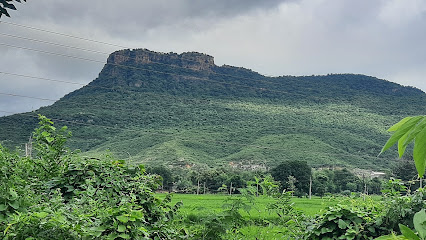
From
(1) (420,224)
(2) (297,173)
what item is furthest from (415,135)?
(2) (297,173)

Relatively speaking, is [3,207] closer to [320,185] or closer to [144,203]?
[144,203]

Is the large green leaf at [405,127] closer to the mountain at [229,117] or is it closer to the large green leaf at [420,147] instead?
the large green leaf at [420,147]

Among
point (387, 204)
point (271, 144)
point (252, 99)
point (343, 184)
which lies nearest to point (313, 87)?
point (252, 99)

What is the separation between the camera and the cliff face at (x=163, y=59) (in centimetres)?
9675

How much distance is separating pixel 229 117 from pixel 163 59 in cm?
4039

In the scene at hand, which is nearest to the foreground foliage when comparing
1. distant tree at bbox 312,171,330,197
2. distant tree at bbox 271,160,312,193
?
distant tree at bbox 271,160,312,193

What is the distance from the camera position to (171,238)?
3.55 metres

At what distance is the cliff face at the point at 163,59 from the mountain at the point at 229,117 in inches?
47.6

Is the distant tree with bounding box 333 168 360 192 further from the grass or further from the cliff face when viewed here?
the cliff face

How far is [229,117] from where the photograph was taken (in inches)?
2640

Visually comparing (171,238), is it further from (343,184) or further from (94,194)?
(343,184)

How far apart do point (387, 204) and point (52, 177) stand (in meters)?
3.33

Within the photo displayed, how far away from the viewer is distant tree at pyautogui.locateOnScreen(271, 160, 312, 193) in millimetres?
36403

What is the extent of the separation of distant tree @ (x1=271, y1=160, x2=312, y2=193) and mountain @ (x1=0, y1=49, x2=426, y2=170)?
1012 cm
